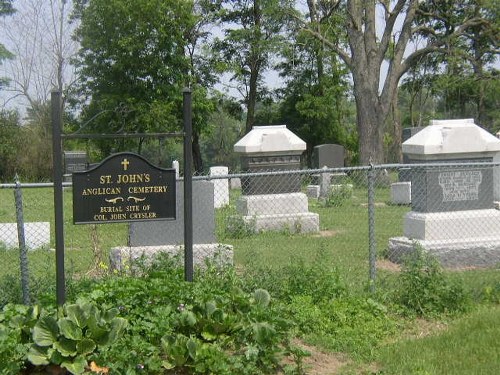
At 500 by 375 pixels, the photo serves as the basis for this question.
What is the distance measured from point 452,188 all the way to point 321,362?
5.36 meters

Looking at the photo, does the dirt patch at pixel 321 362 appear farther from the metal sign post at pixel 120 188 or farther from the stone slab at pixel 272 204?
the stone slab at pixel 272 204

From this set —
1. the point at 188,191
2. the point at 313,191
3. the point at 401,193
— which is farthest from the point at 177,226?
the point at 313,191

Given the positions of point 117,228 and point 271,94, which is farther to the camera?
point 271,94

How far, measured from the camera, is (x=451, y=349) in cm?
610

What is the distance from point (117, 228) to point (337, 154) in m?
13.3

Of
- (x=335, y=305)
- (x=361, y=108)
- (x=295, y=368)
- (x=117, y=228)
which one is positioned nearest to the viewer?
(x=295, y=368)

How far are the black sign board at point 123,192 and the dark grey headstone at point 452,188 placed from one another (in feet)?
16.9

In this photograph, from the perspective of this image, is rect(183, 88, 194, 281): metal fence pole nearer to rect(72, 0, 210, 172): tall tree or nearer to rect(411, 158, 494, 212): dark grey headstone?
rect(411, 158, 494, 212): dark grey headstone

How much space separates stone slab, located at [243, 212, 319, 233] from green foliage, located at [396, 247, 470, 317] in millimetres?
6796

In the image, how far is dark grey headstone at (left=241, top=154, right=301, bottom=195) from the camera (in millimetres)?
14812

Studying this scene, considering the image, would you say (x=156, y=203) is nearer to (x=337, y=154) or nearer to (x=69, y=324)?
(x=69, y=324)

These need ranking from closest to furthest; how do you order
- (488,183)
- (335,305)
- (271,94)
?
(335,305) < (488,183) < (271,94)

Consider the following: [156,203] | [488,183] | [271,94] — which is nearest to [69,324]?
[156,203]

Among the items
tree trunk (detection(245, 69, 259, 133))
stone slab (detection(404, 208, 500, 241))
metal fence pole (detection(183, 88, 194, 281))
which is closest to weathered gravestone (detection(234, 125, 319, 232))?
stone slab (detection(404, 208, 500, 241))
